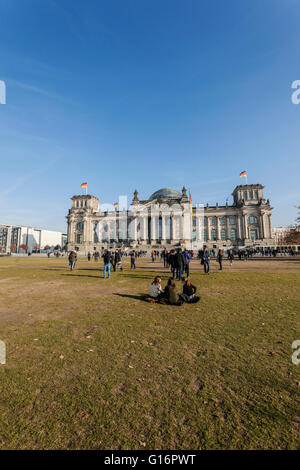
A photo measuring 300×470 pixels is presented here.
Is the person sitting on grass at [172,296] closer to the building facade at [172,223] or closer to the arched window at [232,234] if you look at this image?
the building facade at [172,223]

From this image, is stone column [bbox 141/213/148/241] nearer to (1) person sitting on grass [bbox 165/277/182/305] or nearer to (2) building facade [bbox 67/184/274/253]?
(2) building facade [bbox 67/184/274/253]

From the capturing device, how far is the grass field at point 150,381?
2547 millimetres

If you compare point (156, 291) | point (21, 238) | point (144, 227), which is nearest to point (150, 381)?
point (156, 291)

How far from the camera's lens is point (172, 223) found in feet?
277

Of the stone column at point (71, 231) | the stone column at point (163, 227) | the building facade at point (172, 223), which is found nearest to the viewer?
the building facade at point (172, 223)

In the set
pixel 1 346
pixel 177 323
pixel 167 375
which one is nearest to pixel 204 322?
pixel 177 323

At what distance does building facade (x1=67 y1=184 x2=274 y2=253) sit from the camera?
79375mm

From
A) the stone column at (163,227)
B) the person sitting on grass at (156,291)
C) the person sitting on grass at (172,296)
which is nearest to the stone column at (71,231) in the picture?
the stone column at (163,227)

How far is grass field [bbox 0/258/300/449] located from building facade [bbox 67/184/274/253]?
2796 inches

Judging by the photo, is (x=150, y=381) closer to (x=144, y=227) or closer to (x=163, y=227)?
(x=163, y=227)

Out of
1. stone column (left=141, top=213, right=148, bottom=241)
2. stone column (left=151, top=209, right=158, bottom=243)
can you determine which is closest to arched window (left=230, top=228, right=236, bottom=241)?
stone column (left=151, top=209, right=158, bottom=243)

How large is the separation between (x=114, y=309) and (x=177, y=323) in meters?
2.43

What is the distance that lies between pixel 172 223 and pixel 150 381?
81638 mm

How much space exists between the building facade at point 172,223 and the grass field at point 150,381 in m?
71.0
